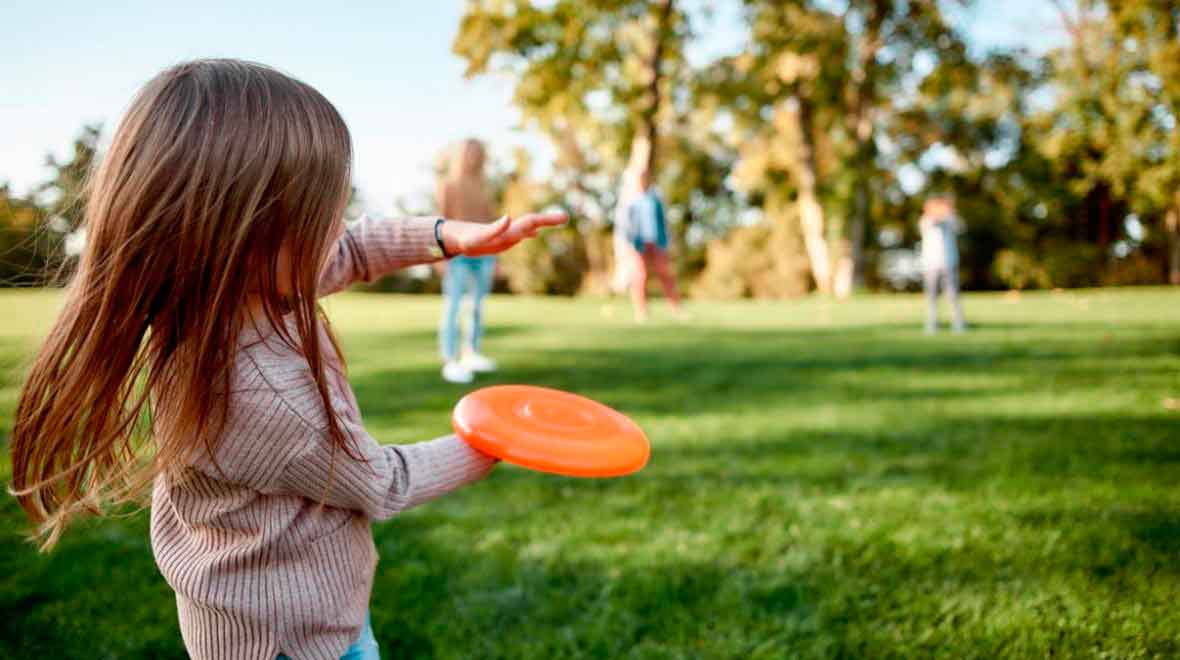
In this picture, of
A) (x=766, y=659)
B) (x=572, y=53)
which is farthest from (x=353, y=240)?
(x=572, y=53)

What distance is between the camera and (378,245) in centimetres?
170

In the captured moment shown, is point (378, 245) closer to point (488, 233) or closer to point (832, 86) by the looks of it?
point (488, 233)

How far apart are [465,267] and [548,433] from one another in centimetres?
552

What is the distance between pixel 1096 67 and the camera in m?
28.1

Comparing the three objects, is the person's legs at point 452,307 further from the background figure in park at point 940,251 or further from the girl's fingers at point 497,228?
the background figure in park at point 940,251

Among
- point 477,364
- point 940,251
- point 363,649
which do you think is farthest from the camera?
point 940,251

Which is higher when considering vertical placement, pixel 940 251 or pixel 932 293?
pixel 940 251

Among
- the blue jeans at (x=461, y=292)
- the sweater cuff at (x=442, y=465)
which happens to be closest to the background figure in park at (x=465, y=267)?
the blue jeans at (x=461, y=292)

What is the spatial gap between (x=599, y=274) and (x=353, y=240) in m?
36.0

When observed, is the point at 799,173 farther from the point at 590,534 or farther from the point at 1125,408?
the point at 590,534

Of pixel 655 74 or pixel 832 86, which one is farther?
pixel 832 86

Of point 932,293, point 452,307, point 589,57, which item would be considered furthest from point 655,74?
point 452,307

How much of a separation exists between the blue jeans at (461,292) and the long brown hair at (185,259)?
520 centimetres

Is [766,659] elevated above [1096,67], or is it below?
below
